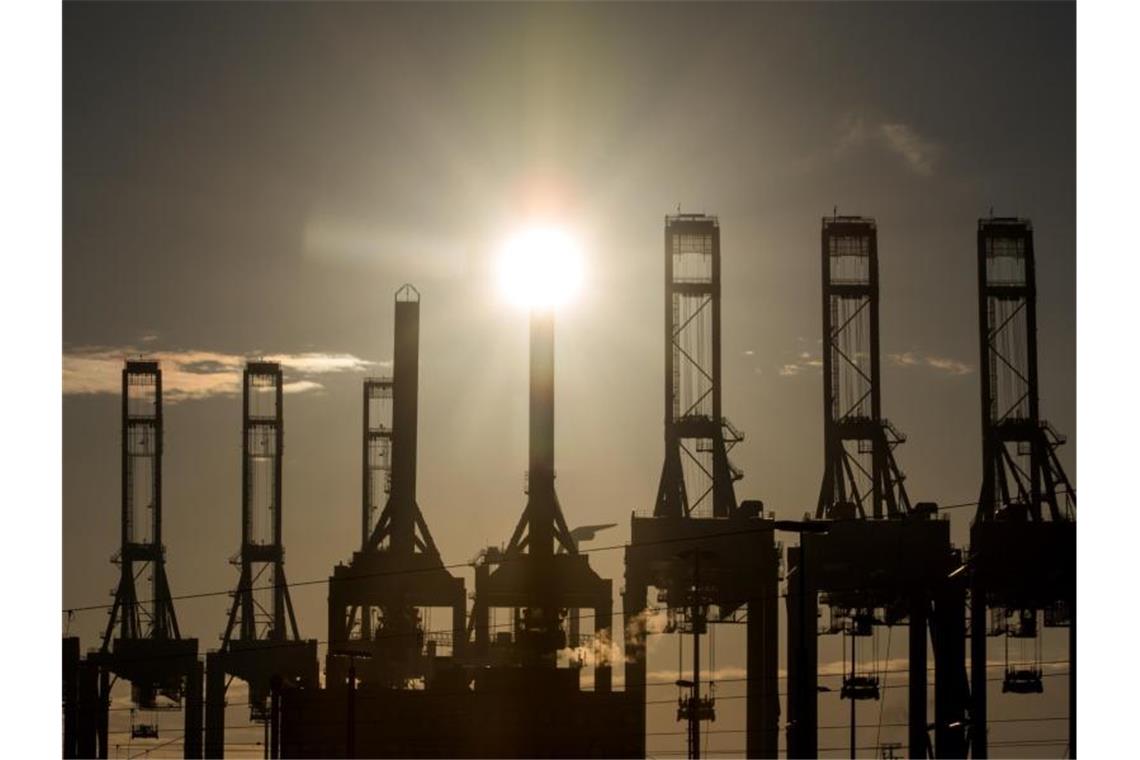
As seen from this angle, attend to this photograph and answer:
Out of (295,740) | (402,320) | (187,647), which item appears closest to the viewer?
(295,740)

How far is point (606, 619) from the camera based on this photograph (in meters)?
82.9

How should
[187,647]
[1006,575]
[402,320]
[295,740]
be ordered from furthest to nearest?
1. [187,647]
2. [402,320]
3. [295,740]
4. [1006,575]

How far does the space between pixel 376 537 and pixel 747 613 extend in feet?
74.8

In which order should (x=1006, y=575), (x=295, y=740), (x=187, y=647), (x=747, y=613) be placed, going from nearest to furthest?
(x=1006, y=575), (x=747, y=613), (x=295, y=740), (x=187, y=647)

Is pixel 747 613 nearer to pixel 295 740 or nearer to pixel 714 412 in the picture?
pixel 714 412

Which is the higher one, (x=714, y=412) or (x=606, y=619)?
(x=714, y=412)

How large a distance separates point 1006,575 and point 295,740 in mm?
32774

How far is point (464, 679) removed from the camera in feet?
283

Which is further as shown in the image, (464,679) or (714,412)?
(464,679)

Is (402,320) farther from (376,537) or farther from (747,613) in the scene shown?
(747,613)
